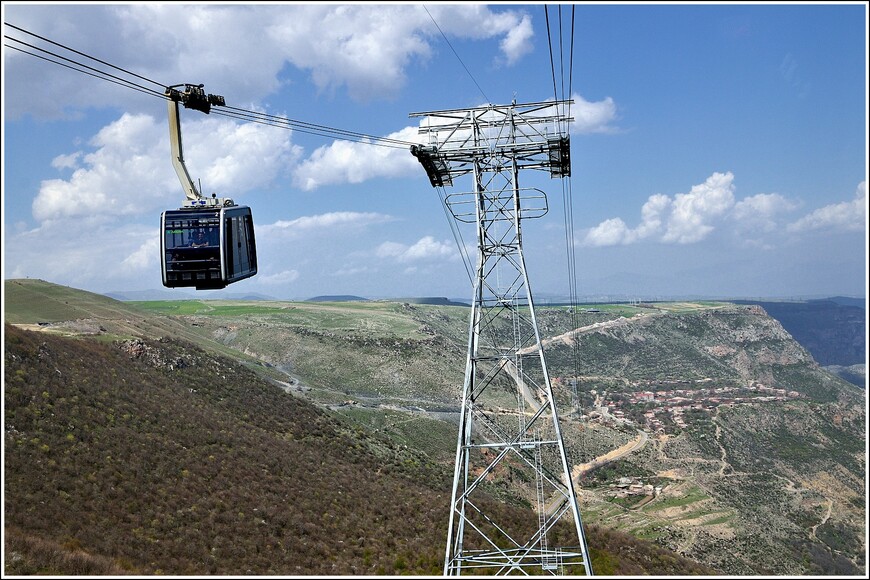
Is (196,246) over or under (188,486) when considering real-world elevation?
over

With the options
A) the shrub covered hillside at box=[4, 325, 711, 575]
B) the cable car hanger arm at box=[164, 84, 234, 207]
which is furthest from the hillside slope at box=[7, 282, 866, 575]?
the cable car hanger arm at box=[164, 84, 234, 207]

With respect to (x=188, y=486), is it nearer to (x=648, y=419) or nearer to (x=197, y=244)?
(x=197, y=244)

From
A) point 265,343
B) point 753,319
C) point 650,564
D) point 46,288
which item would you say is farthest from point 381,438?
point 753,319

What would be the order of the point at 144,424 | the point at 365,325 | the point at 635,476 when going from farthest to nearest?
1. the point at 365,325
2. the point at 635,476
3. the point at 144,424

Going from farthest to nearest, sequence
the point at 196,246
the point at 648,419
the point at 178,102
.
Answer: the point at 648,419 < the point at 196,246 < the point at 178,102

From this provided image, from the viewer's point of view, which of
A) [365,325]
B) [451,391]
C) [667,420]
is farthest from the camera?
[365,325]

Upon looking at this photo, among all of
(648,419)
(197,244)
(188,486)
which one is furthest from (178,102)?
(648,419)

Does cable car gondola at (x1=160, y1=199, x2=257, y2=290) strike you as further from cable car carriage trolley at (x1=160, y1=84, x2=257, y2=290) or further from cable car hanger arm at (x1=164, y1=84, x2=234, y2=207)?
cable car hanger arm at (x1=164, y1=84, x2=234, y2=207)

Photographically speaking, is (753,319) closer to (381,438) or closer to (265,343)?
(265,343)

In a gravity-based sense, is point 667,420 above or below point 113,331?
below
